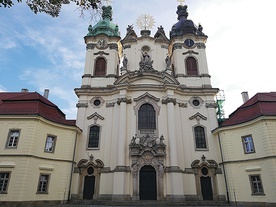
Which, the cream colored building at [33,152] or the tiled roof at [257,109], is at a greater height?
the tiled roof at [257,109]

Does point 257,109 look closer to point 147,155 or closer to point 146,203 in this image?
point 147,155

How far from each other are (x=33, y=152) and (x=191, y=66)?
17.9 meters

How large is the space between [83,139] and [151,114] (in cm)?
691

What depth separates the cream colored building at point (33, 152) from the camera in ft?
48.9

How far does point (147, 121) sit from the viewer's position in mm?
20734

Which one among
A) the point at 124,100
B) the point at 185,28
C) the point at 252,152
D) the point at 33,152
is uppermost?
the point at 185,28

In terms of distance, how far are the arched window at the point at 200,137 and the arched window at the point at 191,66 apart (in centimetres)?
653

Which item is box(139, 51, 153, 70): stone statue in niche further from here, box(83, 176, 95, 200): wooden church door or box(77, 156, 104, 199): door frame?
box(83, 176, 95, 200): wooden church door

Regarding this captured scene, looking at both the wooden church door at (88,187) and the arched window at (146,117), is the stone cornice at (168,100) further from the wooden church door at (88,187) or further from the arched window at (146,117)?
the wooden church door at (88,187)

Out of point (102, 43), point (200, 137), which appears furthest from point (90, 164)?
point (102, 43)

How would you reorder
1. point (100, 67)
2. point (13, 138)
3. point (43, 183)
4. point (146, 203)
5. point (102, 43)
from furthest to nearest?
point (102, 43) < point (100, 67) < point (146, 203) < point (43, 183) < point (13, 138)

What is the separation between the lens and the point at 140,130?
2014 centimetres

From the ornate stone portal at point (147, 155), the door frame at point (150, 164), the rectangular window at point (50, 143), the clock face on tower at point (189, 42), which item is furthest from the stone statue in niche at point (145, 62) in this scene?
the rectangular window at point (50, 143)

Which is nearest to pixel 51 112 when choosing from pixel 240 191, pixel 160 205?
pixel 160 205
